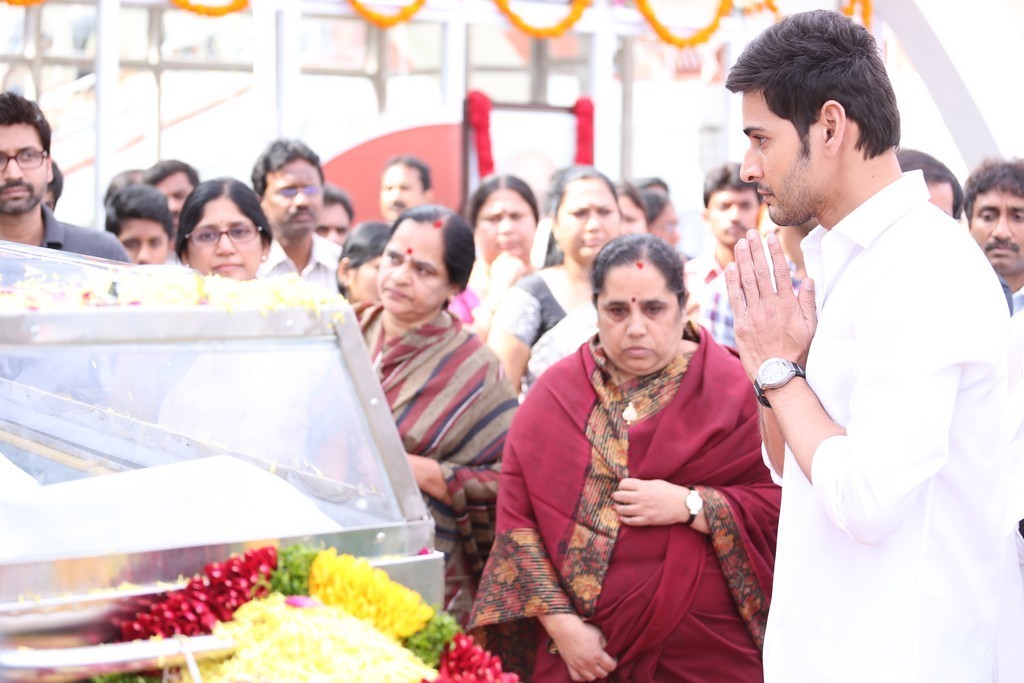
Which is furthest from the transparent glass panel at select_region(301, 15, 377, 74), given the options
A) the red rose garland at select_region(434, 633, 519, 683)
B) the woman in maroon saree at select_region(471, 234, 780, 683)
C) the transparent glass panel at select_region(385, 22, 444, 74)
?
the red rose garland at select_region(434, 633, 519, 683)

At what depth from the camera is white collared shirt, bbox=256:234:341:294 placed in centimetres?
526

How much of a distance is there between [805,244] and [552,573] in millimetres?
1396

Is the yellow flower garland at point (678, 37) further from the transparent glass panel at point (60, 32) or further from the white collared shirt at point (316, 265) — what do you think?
the white collared shirt at point (316, 265)

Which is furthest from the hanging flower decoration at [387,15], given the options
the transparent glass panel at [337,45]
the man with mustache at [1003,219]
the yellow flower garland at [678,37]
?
the man with mustache at [1003,219]

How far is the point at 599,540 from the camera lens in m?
3.20

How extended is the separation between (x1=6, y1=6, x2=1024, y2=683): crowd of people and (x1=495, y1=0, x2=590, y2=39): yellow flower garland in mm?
4476

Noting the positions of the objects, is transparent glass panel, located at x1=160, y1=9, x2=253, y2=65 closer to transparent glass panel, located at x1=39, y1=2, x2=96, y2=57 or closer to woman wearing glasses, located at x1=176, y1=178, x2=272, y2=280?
transparent glass panel, located at x1=39, y1=2, x2=96, y2=57

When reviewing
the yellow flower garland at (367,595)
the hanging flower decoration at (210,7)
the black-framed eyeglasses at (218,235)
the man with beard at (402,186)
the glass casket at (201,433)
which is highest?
the hanging flower decoration at (210,7)

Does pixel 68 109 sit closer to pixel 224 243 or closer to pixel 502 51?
pixel 502 51

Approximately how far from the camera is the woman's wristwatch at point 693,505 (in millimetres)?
3170

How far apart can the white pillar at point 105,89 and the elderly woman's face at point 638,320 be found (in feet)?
20.8

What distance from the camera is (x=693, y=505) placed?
10.4 feet

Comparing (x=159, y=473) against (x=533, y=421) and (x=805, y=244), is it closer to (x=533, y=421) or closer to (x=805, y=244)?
(x=805, y=244)

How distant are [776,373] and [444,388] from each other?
183cm
